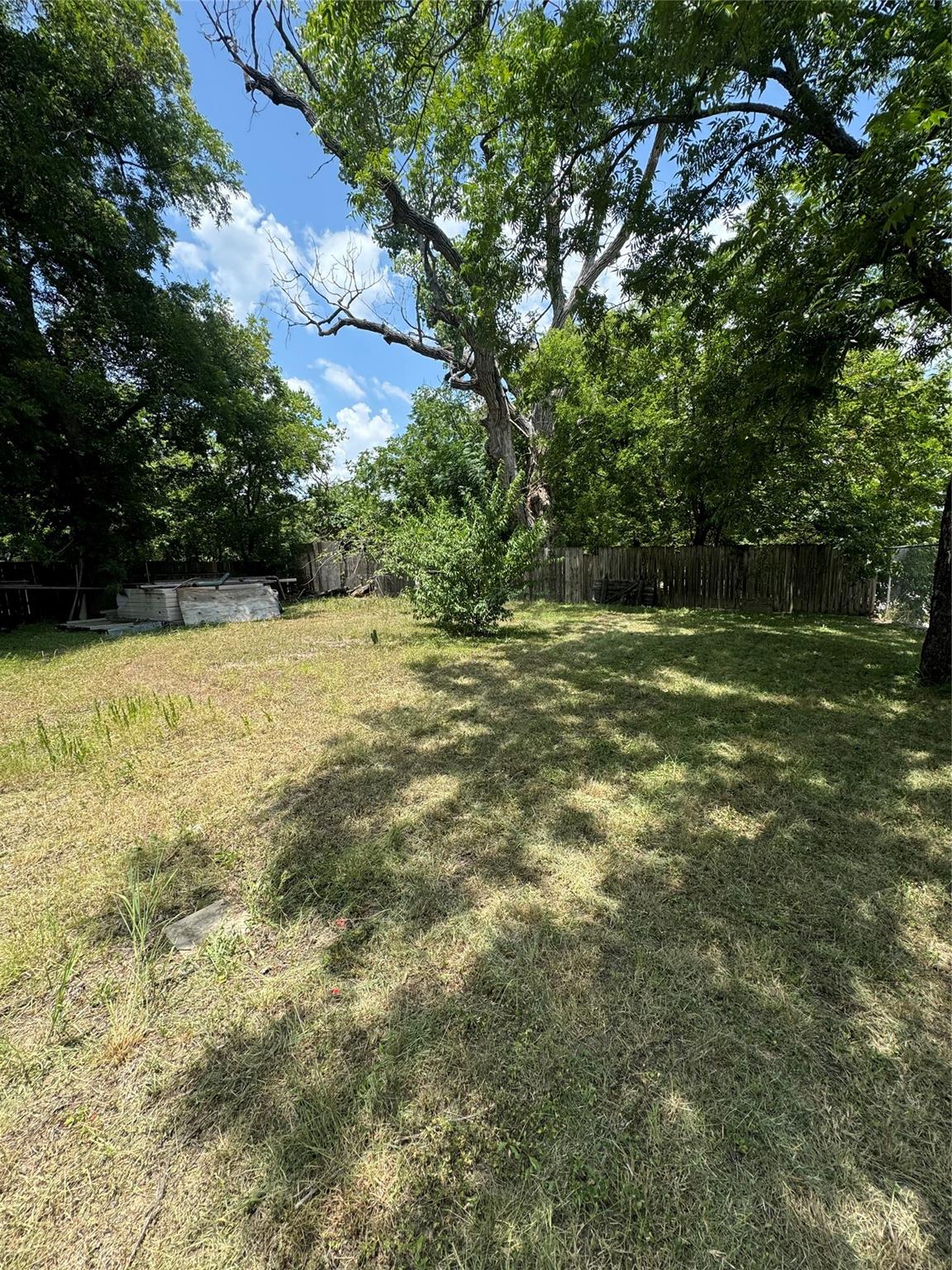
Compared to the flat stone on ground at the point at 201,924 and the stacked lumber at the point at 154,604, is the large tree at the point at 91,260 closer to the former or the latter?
the stacked lumber at the point at 154,604

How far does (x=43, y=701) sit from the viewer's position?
464 centimetres

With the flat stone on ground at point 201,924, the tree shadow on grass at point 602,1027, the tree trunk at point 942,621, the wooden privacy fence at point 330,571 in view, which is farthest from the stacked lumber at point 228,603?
the tree trunk at point 942,621

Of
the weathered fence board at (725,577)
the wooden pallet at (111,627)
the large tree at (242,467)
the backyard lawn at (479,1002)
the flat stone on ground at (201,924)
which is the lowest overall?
the flat stone on ground at (201,924)

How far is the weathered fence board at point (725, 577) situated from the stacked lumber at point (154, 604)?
717 cm

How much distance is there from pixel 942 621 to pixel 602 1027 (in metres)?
5.02

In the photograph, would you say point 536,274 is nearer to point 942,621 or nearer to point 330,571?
point 942,621

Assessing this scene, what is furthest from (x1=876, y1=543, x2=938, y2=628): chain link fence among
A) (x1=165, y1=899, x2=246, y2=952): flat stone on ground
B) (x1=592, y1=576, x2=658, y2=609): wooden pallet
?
(x1=165, y1=899, x2=246, y2=952): flat stone on ground

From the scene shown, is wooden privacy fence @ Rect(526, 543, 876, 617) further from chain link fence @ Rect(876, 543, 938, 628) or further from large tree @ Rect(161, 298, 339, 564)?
large tree @ Rect(161, 298, 339, 564)

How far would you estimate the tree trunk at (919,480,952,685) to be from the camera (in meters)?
4.28

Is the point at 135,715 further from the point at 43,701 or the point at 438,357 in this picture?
the point at 438,357

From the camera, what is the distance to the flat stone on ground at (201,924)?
6.06 feet

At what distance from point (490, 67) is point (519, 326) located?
8.02 feet

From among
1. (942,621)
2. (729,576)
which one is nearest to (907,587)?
(729,576)

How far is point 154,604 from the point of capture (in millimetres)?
9891
